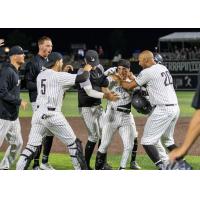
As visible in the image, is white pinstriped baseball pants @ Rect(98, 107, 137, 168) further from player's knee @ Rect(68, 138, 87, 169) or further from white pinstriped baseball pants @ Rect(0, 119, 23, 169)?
white pinstriped baseball pants @ Rect(0, 119, 23, 169)

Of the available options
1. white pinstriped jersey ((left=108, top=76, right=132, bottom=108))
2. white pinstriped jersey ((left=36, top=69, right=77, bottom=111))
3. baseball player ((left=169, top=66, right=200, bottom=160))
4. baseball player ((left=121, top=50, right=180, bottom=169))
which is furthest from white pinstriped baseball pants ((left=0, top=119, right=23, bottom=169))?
baseball player ((left=169, top=66, right=200, bottom=160))

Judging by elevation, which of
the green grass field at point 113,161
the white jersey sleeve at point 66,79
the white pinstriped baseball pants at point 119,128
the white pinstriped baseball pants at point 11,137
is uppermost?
the white jersey sleeve at point 66,79

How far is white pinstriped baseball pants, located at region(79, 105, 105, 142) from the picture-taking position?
997 centimetres

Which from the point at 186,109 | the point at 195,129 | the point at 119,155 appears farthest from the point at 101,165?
the point at 186,109

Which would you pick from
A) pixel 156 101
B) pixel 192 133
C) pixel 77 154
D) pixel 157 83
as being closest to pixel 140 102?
pixel 156 101

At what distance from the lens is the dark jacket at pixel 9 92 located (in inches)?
362

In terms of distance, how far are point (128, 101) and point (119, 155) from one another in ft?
8.11

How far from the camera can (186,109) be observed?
69.5 feet

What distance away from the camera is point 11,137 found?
31.3ft

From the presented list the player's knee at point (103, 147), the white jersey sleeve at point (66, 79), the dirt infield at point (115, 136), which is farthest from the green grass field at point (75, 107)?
the white jersey sleeve at point (66, 79)

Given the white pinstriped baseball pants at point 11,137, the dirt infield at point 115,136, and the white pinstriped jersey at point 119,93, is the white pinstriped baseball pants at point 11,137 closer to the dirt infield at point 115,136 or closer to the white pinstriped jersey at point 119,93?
the white pinstriped jersey at point 119,93

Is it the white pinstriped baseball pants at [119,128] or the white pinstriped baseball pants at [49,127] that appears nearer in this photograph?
the white pinstriped baseball pants at [49,127]

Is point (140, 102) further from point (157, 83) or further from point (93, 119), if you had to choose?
point (93, 119)

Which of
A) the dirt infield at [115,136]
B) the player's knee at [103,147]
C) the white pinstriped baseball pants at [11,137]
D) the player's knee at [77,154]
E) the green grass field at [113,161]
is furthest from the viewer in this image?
the dirt infield at [115,136]
